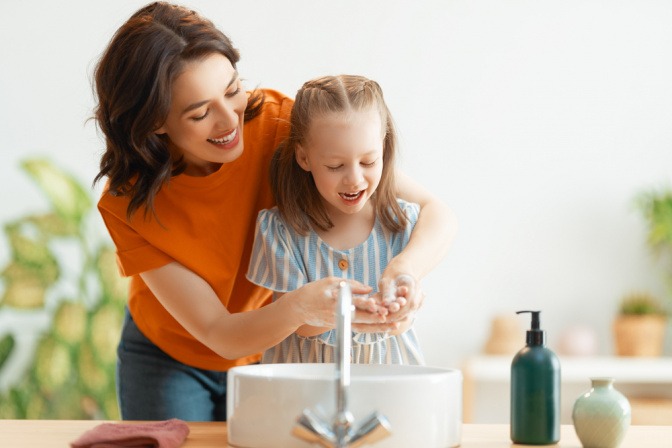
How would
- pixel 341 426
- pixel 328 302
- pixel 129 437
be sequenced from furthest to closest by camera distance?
pixel 328 302
pixel 129 437
pixel 341 426

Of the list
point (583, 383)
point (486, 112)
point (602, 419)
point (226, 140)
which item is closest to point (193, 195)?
point (226, 140)

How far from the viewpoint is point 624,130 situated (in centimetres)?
379

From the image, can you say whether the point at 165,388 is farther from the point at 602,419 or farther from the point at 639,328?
the point at 639,328

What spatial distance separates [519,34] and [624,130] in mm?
594

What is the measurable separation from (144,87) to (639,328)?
8.58 feet

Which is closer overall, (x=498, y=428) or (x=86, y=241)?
(x=498, y=428)

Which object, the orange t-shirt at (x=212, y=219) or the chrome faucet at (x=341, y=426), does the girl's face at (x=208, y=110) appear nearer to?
the orange t-shirt at (x=212, y=219)

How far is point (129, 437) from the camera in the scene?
1.12 metres

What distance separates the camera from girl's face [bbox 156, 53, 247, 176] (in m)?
1.47

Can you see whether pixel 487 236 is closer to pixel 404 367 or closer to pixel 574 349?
pixel 574 349

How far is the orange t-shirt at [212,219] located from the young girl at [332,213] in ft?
0.22

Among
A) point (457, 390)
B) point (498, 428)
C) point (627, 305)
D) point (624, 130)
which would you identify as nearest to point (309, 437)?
point (457, 390)

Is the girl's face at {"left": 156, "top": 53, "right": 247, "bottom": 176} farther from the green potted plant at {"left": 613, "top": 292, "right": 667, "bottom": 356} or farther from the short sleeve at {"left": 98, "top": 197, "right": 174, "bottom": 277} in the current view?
the green potted plant at {"left": 613, "top": 292, "right": 667, "bottom": 356}

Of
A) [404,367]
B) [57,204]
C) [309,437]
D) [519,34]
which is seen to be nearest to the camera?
[309,437]
